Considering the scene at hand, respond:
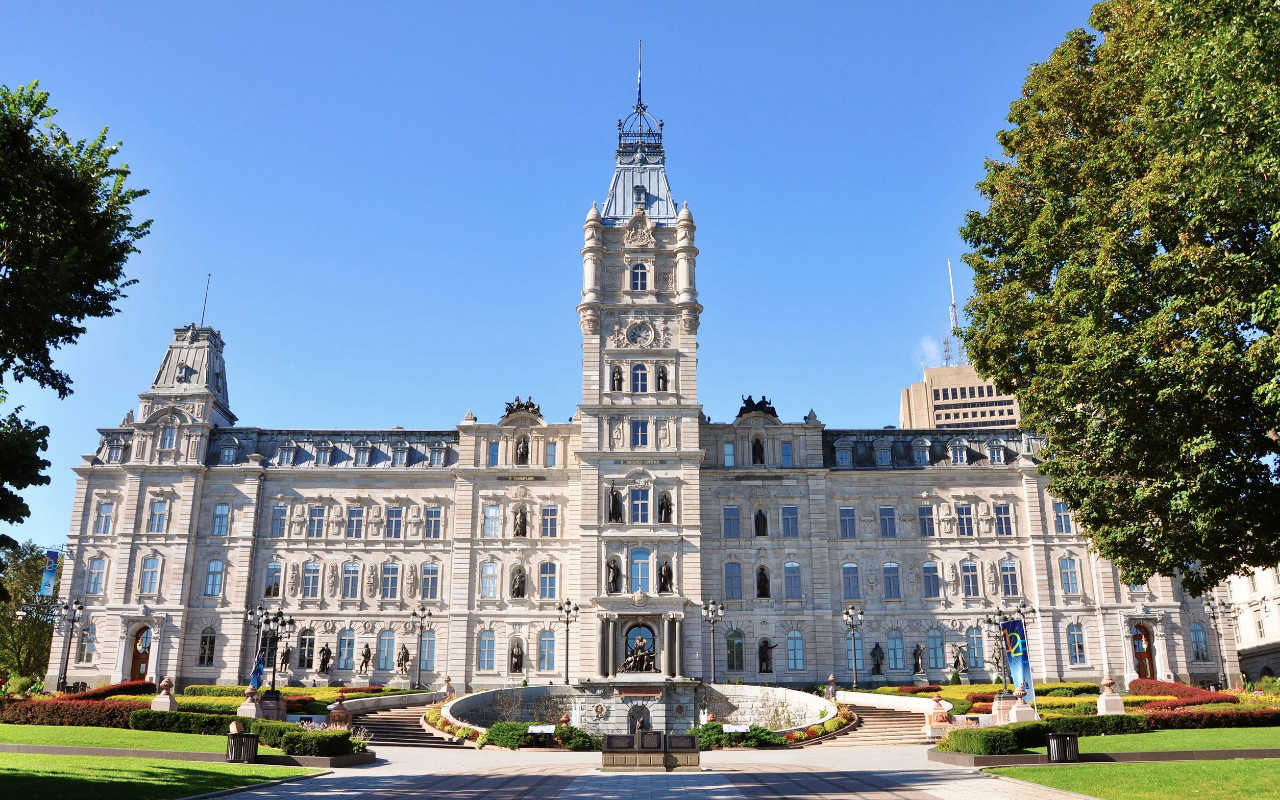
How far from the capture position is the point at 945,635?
184 ft

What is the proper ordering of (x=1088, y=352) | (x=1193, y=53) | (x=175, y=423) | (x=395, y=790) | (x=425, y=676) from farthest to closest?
(x=175, y=423) < (x=425, y=676) < (x=395, y=790) < (x=1088, y=352) < (x=1193, y=53)

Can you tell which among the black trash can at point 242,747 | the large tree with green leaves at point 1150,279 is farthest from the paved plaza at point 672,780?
the large tree with green leaves at point 1150,279

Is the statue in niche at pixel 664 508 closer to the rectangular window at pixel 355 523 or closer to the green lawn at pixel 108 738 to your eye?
the rectangular window at pixel 355 523

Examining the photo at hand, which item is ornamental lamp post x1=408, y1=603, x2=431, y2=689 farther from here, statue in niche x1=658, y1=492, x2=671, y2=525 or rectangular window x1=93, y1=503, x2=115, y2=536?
rectangular window x1=93, y1=503, x2=115, y2=536

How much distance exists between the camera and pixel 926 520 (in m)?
58.4

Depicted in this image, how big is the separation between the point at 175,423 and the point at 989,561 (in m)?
51.0

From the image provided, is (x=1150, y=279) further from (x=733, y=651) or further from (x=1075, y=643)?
(x=1075, y=643)

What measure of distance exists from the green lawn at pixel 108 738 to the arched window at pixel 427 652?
76.3 ft

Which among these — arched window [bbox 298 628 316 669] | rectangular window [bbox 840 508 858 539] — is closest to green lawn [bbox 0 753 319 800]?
arched window [bbox 298 628 316 669]

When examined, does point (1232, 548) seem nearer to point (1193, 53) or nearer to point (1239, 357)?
point (1239, 357)

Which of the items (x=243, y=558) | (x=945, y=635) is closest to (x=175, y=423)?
(x=243, y=558)

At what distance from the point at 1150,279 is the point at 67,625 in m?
59.6

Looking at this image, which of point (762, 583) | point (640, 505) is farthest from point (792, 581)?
point (640, 505)

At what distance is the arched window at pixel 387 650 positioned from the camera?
56.5m
